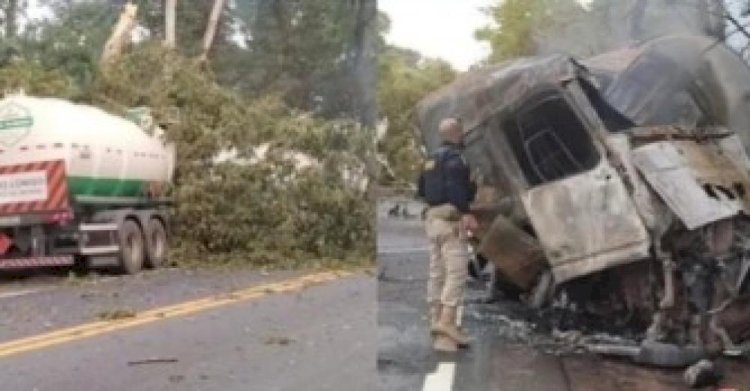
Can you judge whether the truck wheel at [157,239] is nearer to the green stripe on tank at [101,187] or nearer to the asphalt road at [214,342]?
the asphalt road at [214,342]

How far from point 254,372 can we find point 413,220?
6.94ft

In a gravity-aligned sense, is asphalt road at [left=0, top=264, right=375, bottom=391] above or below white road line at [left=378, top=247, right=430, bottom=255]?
below

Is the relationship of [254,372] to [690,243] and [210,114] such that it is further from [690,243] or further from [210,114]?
[690,243]

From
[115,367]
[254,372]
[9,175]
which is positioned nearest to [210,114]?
[254,372]

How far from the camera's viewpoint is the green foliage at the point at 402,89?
218cm

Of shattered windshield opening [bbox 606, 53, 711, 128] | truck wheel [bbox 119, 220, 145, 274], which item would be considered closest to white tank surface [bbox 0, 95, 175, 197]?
truck wheel [bbox 119, 220, 145, 274]

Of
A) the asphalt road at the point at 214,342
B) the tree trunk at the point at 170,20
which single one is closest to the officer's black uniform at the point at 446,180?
the asphalt road at the point at 214,342

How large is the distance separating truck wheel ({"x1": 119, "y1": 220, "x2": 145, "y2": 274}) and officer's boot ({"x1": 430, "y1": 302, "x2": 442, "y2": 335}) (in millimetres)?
5856

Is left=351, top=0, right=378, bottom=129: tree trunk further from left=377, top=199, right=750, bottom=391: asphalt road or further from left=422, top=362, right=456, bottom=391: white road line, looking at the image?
left=422, top=362, right=456, bottom=391: white road line

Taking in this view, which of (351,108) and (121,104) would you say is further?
(121,104)

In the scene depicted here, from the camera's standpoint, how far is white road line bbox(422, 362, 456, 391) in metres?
2.39

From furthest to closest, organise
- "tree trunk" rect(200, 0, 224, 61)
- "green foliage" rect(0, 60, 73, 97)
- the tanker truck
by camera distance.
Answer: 1. the tanker truck
2. "green foliage" rect(0, 60, 73, 97)
3. "tree trunk" rect(200, 0, 224, 61)

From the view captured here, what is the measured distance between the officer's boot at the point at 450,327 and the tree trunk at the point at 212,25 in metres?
0.90

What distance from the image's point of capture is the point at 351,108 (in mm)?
2311
